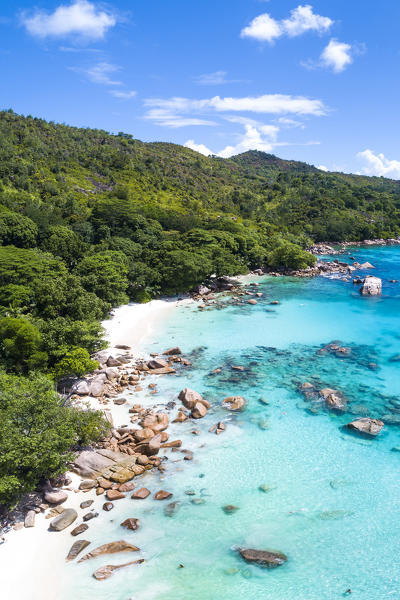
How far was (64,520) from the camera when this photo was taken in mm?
15727

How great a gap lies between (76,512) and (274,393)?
16001 millimetres

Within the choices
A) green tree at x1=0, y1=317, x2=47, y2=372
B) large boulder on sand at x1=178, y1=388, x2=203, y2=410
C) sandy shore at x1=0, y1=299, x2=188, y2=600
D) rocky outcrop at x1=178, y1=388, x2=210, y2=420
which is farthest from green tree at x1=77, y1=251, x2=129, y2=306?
sandy shore at x1=0, y1=299, x2=188, y2=600

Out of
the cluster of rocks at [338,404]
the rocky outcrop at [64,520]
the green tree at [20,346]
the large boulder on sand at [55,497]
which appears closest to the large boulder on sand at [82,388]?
the green tree at [20,346]

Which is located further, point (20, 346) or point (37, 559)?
point (20, 346)

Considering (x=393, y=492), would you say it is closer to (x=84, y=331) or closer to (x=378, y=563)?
(x=378, y=563)

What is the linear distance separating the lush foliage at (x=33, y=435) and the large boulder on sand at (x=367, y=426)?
1606 centimetres

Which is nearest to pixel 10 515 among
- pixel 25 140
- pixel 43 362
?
pixel 43 362

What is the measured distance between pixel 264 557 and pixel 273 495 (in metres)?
3.51

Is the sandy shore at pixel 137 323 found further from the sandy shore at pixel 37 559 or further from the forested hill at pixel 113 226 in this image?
the sandy shore at pixel 37 559

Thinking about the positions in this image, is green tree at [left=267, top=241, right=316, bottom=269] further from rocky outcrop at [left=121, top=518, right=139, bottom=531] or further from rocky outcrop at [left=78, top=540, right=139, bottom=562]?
rocky outcrop at [left=78, top=540, right=139, bottom=562]

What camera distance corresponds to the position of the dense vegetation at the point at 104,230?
89.0 feet

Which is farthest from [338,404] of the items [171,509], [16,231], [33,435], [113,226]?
[113,226]

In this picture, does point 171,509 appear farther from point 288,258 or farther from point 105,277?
point 288,258

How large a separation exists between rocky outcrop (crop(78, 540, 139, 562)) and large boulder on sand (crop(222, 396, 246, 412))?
11656mm
